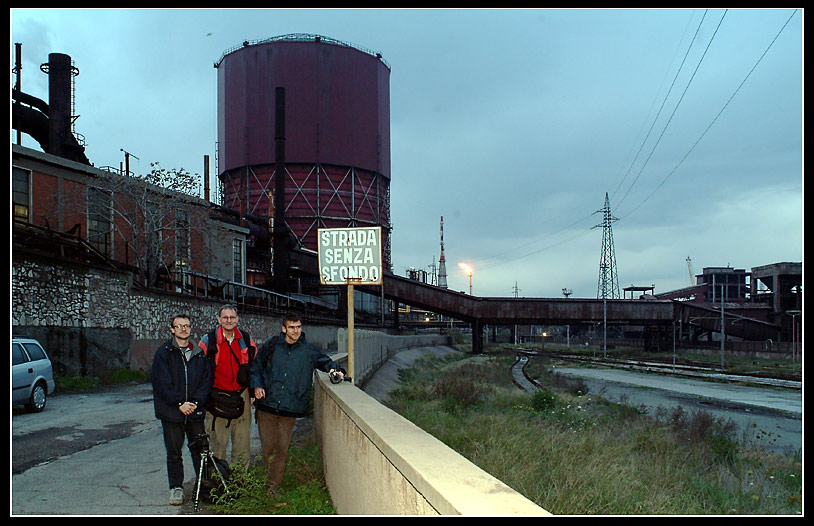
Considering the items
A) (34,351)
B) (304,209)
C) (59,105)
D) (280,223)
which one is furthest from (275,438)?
(304,209)

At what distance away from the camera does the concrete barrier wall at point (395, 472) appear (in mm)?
2996

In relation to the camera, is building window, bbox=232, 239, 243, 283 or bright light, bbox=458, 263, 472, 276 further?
bright light, bbox=458, 263, 472, 276

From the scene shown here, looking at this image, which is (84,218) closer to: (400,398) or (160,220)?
(160,220)

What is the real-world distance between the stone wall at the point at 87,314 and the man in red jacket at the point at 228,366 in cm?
1428

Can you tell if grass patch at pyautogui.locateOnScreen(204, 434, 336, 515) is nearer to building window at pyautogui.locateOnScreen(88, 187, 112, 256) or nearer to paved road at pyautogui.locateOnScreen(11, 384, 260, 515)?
paved road at pyautogui.locateOnScreen(11, 384, 260, 515)

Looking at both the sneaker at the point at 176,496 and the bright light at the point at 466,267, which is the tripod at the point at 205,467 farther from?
the bright light at the point at 466,267

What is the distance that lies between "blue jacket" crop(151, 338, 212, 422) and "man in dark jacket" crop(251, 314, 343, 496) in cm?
70

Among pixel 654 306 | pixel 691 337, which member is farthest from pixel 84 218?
pixel 691 337

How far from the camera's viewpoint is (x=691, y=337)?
258 ft

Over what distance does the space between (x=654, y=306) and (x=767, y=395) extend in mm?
34241

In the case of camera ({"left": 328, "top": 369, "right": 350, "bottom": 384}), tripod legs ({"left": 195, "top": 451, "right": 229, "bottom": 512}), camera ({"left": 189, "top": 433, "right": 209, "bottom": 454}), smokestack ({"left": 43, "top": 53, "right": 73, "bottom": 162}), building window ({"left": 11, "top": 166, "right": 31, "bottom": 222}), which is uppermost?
smokestack ({"left": 43, "top": 53, "right": 73, "bottom": 162})

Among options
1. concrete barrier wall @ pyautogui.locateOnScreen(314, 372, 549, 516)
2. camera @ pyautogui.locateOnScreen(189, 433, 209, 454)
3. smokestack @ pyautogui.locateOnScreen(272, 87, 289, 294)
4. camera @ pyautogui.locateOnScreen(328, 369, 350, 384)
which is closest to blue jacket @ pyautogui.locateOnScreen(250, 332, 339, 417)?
concrete barrier wall @ pyautogui.locateOnScreen(314, 372, 549, 516)

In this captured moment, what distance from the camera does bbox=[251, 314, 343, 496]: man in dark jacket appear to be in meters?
7.64

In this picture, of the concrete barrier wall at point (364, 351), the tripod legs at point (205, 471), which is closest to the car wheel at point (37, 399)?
the concrete barrier wall at point (364, 351)
